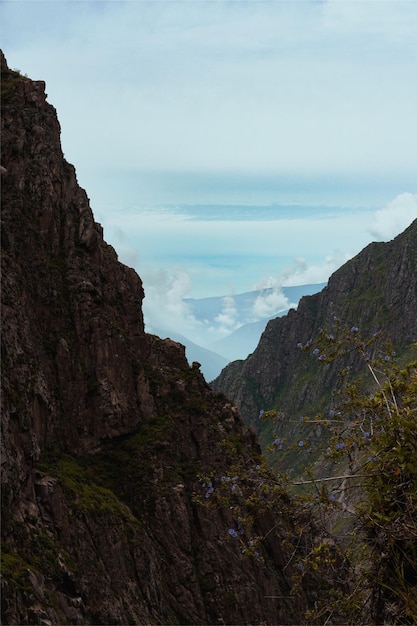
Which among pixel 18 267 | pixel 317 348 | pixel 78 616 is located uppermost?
pixel 18 267

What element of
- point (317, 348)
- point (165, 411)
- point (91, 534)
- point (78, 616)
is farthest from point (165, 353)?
point (317, 348)

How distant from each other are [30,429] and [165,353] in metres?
25.2

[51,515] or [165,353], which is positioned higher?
[165,353]

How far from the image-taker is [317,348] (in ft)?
37.4

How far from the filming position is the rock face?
44375 mm

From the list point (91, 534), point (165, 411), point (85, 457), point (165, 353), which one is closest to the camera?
point (91, 534)

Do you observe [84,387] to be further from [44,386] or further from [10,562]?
[10,562]

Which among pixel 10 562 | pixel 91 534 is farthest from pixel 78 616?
pixel 91 534

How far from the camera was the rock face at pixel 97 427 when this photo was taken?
44.4 meters

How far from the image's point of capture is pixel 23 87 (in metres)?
57.9

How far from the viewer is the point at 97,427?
55406mm

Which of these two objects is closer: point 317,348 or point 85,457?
point 317,348

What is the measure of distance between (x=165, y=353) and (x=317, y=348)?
2279 inches

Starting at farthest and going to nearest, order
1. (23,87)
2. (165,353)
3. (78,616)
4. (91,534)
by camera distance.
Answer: (165,353)
(23,87)
(91,534)
(78,616)
